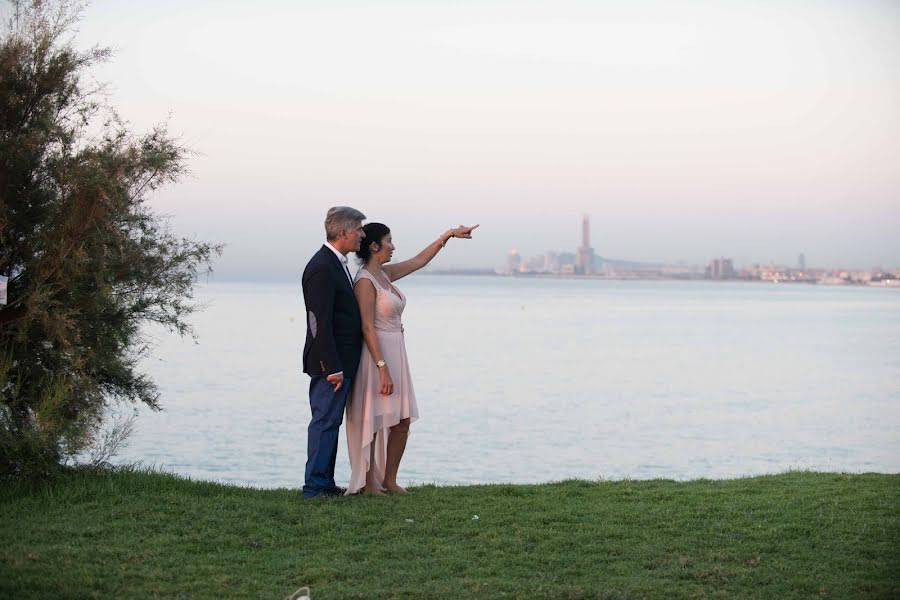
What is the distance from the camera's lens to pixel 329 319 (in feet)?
28.1

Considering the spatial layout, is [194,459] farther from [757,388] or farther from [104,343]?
[757,388]

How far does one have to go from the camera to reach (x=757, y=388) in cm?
3503

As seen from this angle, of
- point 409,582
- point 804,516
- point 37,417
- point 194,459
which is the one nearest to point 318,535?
point 409,582

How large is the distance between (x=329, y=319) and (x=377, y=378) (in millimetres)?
702

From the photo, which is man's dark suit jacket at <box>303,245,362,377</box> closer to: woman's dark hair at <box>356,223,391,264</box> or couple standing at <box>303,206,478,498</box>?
couple standing at <box>303,206,478,498</box>

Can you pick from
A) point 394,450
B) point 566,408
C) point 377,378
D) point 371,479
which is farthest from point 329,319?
point 566,408

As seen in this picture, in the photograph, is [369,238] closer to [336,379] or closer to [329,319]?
[329,319]

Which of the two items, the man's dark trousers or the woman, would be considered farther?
the woman

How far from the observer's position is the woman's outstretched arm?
9352 mm

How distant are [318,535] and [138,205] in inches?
155

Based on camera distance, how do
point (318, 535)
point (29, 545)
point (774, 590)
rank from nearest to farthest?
point (774, 590), point (29, 545), point (318, 535)

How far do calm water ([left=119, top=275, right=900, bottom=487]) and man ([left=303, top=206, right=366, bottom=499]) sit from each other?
227 centimetres

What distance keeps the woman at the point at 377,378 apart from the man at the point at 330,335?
117 mm

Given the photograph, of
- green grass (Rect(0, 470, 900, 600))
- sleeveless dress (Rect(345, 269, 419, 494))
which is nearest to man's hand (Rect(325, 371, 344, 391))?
sleeveless dress (Rect(345, 269, 419, 494))
